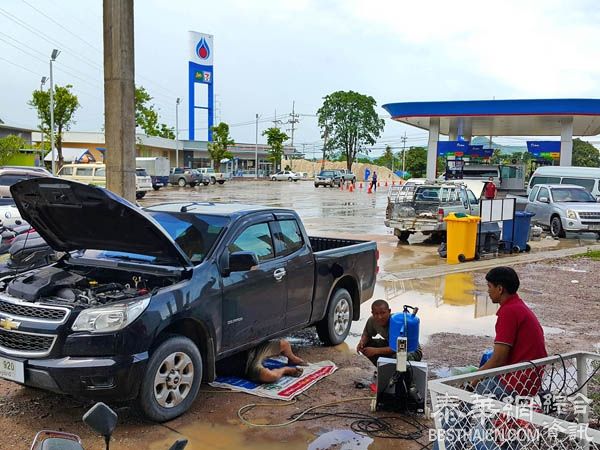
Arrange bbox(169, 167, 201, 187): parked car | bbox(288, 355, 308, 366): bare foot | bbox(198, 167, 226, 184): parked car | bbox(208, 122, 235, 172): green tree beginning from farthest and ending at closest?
bbox(208, 122, 235, 172): green tree
bbox(198, 167, 226, 184): parked car
bbox(169, 167, 201, 187): parked car
bbox(288, 355, 308, 366): bare foot

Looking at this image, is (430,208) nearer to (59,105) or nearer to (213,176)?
(59,105)

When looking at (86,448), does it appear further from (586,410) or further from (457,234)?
(457,234)

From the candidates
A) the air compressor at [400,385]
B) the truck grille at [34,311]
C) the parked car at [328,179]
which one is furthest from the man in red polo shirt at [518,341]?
the parked car at [328,179]

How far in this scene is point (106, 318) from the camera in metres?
4.55

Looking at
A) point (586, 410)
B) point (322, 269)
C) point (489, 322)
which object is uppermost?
point (322, 269)

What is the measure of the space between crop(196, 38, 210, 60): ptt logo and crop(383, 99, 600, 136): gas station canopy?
2042 inches

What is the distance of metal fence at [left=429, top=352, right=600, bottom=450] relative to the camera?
A: 3.16 meters

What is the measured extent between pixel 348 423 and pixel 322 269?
6.99 feet

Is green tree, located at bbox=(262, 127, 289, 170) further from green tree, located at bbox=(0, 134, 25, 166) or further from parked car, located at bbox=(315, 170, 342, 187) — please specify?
green tree, located at bbox=(0, 134, 25, 166)

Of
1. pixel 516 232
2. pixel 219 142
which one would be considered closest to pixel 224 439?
pixel 516 232

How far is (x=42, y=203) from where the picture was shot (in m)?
5.33

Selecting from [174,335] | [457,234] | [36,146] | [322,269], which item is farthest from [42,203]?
[36,146]

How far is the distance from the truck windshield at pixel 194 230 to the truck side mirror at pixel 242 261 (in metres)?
0.29

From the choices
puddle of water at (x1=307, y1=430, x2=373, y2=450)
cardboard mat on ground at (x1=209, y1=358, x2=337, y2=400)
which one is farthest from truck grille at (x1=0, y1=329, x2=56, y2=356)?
puddle of water at (x1=307, y1=430, x2=373, y2=450)
